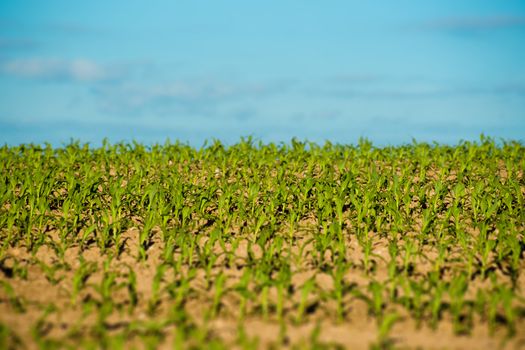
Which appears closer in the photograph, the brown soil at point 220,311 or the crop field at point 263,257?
the brown soil at point 220,311

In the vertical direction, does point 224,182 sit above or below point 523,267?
above

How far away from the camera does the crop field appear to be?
14.6ft

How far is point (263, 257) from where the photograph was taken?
5.68 meters

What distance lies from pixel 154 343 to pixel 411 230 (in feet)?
12.1

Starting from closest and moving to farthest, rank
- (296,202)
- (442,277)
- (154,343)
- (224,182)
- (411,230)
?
1. (154,343)
2. (442,277)
3. (411,230)
4. (296,202)
5. (224,182)

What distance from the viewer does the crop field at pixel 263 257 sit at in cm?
446

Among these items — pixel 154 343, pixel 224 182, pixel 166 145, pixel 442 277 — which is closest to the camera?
pixel 154 343

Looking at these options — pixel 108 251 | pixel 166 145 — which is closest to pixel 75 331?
pixel 108 251

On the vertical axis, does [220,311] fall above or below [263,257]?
below

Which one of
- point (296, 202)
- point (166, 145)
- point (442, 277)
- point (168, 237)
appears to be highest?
point (166, 145)

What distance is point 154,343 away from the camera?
4039mm

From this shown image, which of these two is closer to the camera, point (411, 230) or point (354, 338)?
point (354, 338)

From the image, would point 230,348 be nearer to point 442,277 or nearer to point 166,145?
point 442,277

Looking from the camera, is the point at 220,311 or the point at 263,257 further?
the point at 263,257
